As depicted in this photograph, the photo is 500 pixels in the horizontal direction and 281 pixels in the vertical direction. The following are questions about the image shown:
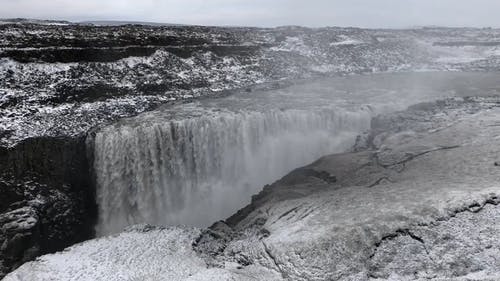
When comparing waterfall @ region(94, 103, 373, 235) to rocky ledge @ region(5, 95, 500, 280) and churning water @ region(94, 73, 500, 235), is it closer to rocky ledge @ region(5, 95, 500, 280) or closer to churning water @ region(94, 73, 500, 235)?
churning water @ region(94, 73, 500, 235)

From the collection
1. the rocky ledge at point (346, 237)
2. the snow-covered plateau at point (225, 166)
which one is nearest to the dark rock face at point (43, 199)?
the snow-covered plateau at point (225, 166)

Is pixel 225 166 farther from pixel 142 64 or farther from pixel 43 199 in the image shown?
pixel 142 64

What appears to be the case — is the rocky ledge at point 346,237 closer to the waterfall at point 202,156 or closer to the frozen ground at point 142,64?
the waterfall at point 202,156

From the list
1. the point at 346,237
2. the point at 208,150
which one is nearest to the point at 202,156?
the point at 208,150

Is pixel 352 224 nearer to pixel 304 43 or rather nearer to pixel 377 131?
pixel 377 131

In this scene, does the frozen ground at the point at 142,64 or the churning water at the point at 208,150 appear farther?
the frozen ground at the point at 142,64

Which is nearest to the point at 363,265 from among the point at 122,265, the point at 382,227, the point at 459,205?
the point at 382,227

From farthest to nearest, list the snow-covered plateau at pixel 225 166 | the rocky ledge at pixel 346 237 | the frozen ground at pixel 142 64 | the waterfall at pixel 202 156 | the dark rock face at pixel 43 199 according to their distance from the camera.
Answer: the frozen ground at pixel 142 64
the waterfall at pixel 202 156
the dark rock face at pixel 43 199
the snow-covered plateau at pixel 225 166
the rocky ledge at pixel 346 237
